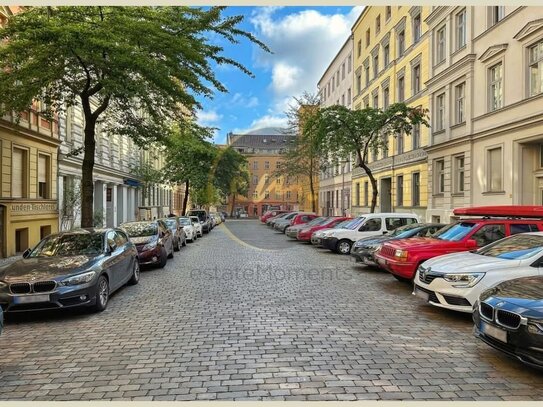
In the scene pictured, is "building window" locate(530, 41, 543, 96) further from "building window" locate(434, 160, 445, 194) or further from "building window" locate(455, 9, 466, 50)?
"building window" locate(434, 160, 445, 194)

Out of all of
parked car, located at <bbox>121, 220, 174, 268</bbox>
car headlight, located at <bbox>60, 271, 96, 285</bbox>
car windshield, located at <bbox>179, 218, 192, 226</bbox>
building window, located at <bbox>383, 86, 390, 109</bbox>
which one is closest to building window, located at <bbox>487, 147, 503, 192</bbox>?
parked car, located at <bbox>121, 220, 174, 268</bbox>

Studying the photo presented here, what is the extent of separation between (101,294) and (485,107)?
18.5 meters

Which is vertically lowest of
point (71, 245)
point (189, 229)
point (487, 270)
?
point (189, 229)

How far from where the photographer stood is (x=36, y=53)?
11.8 meters

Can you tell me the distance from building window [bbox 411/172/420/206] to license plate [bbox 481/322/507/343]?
2374 cm

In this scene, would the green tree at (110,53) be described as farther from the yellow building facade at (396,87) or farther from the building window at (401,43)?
the building window at (401,43)

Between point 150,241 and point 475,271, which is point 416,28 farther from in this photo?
point 475,271

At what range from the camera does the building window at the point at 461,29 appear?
2224 cm

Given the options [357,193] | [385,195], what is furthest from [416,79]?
[357,193]

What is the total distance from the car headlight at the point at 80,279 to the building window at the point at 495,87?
18.0 meters

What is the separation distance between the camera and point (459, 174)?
2273 centimetres

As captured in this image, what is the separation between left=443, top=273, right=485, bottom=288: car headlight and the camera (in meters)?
6.76

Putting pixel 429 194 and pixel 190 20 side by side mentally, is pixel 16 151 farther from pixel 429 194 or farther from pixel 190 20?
pixel 429 194

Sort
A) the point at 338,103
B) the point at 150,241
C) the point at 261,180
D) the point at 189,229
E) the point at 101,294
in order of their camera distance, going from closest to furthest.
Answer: the point at 101,294
the point at 150,241
the point at 189,229
the point at 338,103
the point at 261,180
